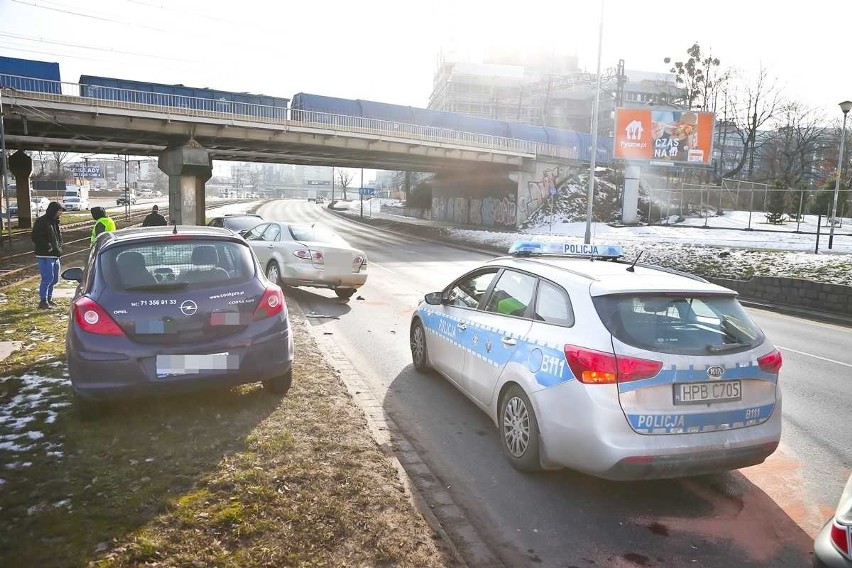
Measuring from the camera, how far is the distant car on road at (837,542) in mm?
2266

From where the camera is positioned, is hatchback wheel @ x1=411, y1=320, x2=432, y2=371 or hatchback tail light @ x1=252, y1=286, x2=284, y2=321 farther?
hatchback wheel @ x1=411, y1=320, x2=432, y2=371

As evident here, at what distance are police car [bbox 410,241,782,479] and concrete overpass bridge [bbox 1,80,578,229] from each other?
30.2m

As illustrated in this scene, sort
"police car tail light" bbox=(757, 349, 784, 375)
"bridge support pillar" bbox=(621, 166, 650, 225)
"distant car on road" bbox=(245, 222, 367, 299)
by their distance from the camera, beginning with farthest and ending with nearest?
"bridge support pillar" bbox=(621, 166, 650, 225), "distant car on road" bbox=(245, 222, 367, 299), "police car tail light" bbox=(757, 349, 784, 375)

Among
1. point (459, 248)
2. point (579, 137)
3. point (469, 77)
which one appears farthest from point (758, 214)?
point (469, 77)

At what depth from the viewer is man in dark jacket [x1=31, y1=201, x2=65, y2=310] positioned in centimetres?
999

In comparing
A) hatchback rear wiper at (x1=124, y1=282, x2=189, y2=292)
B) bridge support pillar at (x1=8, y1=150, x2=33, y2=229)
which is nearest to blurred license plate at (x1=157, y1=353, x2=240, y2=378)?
hatchback rear wiper at (x1=124, y1=282, x2=189, y2=292)

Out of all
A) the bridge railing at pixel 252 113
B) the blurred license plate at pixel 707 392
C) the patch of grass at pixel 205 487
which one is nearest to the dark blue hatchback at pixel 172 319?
the patch of grass at pixel 205 487

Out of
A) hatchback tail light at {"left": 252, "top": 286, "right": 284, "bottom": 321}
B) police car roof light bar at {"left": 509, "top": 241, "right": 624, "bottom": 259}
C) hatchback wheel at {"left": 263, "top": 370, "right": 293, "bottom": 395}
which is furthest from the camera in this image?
police car roof light bar at {"left": 509, "top": 241, "right": 624, "bottom": 259}

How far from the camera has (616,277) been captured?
438 cm

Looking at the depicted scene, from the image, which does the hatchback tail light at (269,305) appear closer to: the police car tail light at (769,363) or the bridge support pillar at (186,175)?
the police car tail light at (769,363)

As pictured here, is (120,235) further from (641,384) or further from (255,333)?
(641,384)

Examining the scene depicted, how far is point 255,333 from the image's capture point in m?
5.14

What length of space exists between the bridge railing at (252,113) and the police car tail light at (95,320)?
28300 millimetres

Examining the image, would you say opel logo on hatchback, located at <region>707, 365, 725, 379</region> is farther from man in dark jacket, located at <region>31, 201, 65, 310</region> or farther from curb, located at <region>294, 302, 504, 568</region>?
man in dark jacket, located at <region>31, 201, 65, 310</region>
